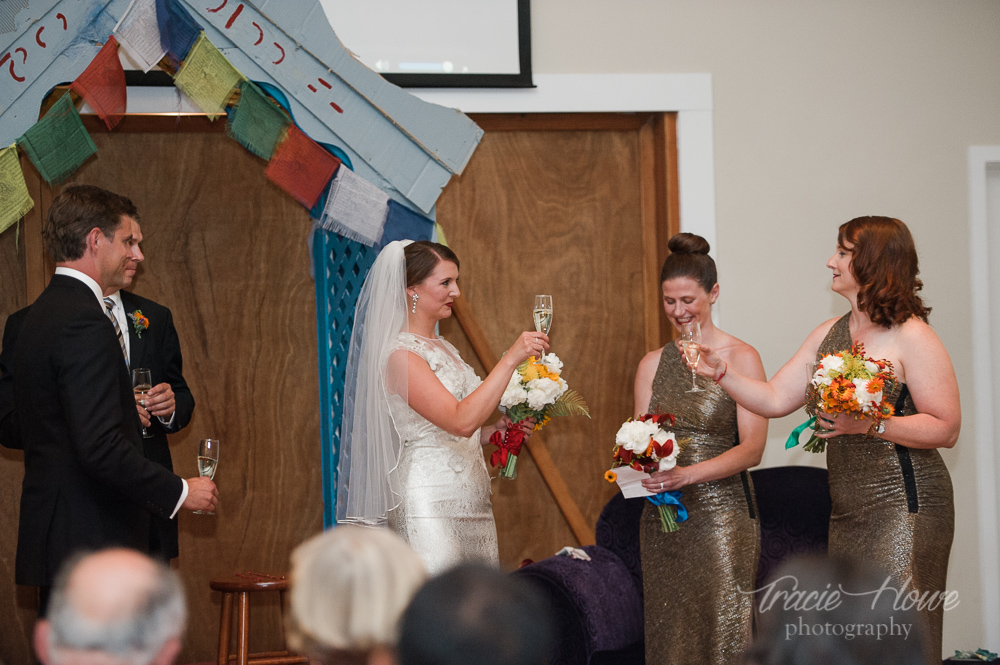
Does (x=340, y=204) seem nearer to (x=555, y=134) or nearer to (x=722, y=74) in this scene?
(x=555, y=134)

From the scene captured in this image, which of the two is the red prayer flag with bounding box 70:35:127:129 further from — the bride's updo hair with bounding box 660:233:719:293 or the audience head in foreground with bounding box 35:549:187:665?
the audience head in foreground with bounding box 35:549:187:665

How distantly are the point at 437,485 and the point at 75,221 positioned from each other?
146 centimetres

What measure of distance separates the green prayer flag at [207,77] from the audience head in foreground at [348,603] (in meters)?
2.72

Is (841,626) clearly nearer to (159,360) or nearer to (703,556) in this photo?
(703,556)

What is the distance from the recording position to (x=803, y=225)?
4.55 m

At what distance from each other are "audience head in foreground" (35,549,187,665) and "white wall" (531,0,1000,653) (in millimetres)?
3713

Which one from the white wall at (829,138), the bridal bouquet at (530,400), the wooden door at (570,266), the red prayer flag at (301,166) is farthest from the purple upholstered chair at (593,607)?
the red prayer flag at (301,166)

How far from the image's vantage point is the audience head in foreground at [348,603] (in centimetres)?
110

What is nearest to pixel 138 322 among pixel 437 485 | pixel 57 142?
pixel 57 142

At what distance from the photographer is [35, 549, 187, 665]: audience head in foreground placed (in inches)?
43.5

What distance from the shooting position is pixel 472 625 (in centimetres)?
104

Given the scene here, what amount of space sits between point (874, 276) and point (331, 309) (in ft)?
7.49

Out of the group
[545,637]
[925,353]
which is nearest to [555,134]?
[925,353]

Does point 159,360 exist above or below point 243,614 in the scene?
above
